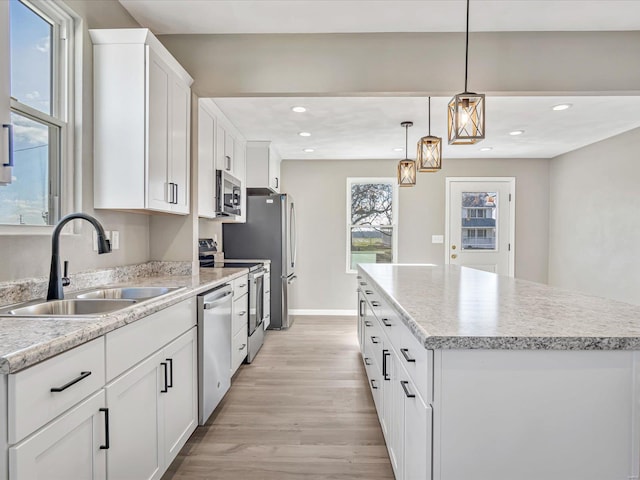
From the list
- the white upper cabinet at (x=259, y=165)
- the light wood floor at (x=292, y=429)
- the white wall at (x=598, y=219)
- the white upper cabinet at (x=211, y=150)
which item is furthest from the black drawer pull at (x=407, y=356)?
the white wall at (x=598, y=219)

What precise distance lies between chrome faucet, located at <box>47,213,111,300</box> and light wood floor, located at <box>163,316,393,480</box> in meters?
1.05

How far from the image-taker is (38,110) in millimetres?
1832

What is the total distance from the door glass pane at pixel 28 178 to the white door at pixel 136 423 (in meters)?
0.91

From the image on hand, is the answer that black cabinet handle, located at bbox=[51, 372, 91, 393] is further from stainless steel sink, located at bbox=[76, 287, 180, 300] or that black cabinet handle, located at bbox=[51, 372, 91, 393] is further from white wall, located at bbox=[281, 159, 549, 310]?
white wall, located at bbox=[281, 159, 549, 310]

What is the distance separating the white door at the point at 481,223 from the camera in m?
5.83

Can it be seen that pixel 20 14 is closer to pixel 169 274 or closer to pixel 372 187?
pixel 169 274

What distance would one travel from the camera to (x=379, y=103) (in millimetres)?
3436

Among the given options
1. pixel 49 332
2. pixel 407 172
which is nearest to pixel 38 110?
pixel 49 332

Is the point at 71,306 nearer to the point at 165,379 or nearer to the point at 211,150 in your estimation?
the point at 165,379

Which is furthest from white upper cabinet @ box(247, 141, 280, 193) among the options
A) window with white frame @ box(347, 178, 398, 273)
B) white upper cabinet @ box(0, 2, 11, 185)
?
white upper cabinet @ box(0, 2, 11, 185)

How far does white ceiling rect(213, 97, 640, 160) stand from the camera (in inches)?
135

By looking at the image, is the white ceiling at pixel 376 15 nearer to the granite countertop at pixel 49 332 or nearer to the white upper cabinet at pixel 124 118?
the white upper cabinet at pixel 124 118

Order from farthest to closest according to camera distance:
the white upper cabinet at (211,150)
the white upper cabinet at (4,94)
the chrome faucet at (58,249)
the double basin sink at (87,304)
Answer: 1. the white upper cabinet at (211,150)
2. the chrome faucet at (58,249)
3. the double basin sink at (87,304)
4. the white upper cabinet at (4,94)

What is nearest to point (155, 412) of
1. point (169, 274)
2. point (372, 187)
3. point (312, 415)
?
point (312, 415)
